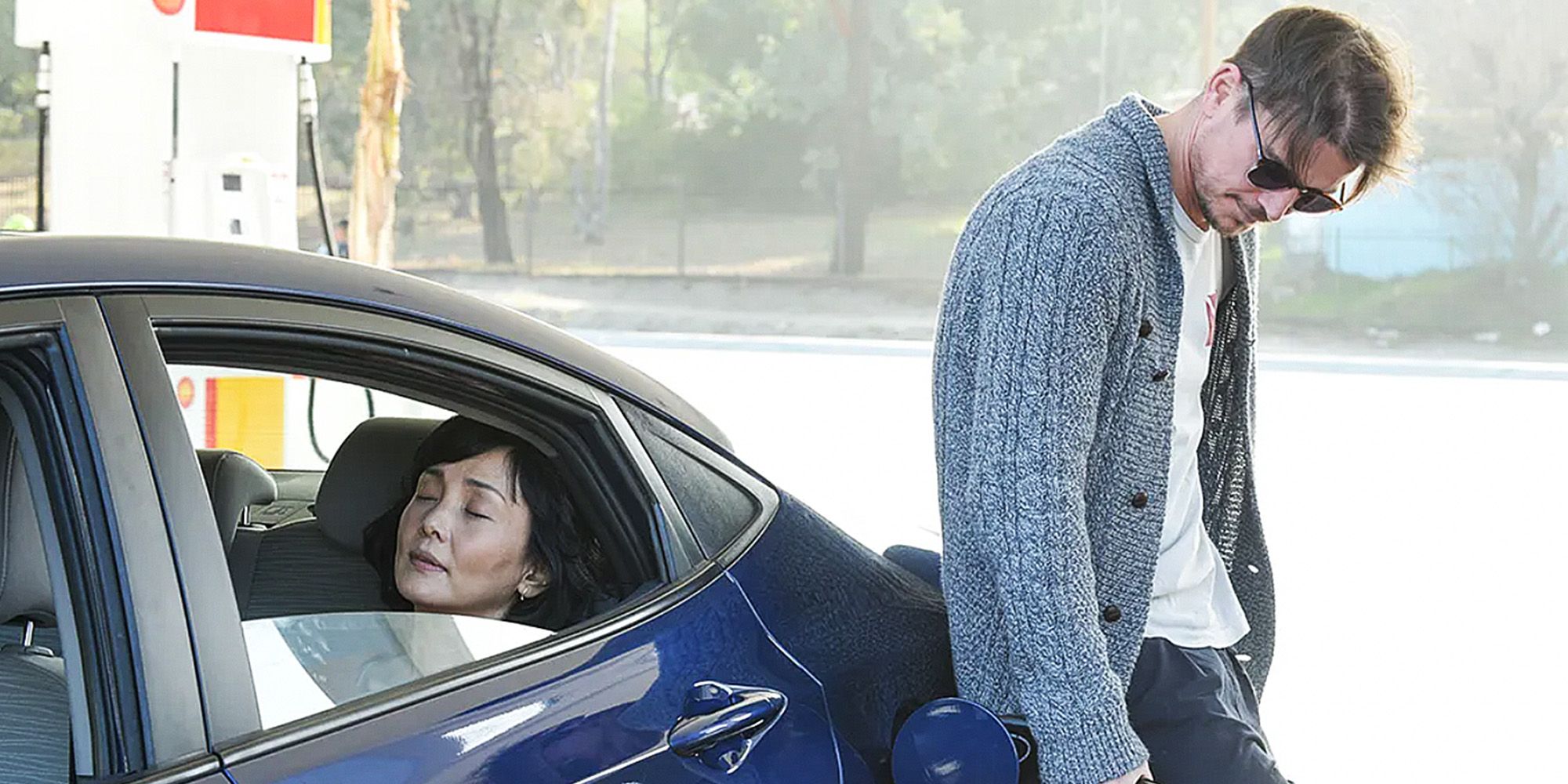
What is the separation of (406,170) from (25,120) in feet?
14.7

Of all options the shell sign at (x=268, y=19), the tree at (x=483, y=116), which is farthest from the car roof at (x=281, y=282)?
the tree at (x=483, y=116)

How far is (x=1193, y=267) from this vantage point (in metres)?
2.32

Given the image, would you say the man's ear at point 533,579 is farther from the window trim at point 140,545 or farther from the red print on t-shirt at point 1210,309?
the red print on t-shirt at point 1210,309

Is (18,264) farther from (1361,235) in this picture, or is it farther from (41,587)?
(1361,235)

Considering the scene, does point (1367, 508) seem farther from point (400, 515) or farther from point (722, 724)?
point (722, 724)

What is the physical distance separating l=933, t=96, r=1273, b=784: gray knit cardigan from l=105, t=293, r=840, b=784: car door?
0.28m

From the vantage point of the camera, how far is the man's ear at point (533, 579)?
1.96m

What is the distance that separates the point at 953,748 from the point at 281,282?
86cm

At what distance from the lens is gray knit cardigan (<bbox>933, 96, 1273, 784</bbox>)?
6.75ft

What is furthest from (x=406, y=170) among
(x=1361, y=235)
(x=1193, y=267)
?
(x=1193, y=267)

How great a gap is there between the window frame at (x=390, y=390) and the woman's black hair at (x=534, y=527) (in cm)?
9

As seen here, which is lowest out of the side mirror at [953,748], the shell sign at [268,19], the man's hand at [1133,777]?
the man's hand at [1133,777]

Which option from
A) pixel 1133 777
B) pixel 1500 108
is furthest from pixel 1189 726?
pixel 1500 108

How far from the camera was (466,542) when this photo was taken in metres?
2.05
